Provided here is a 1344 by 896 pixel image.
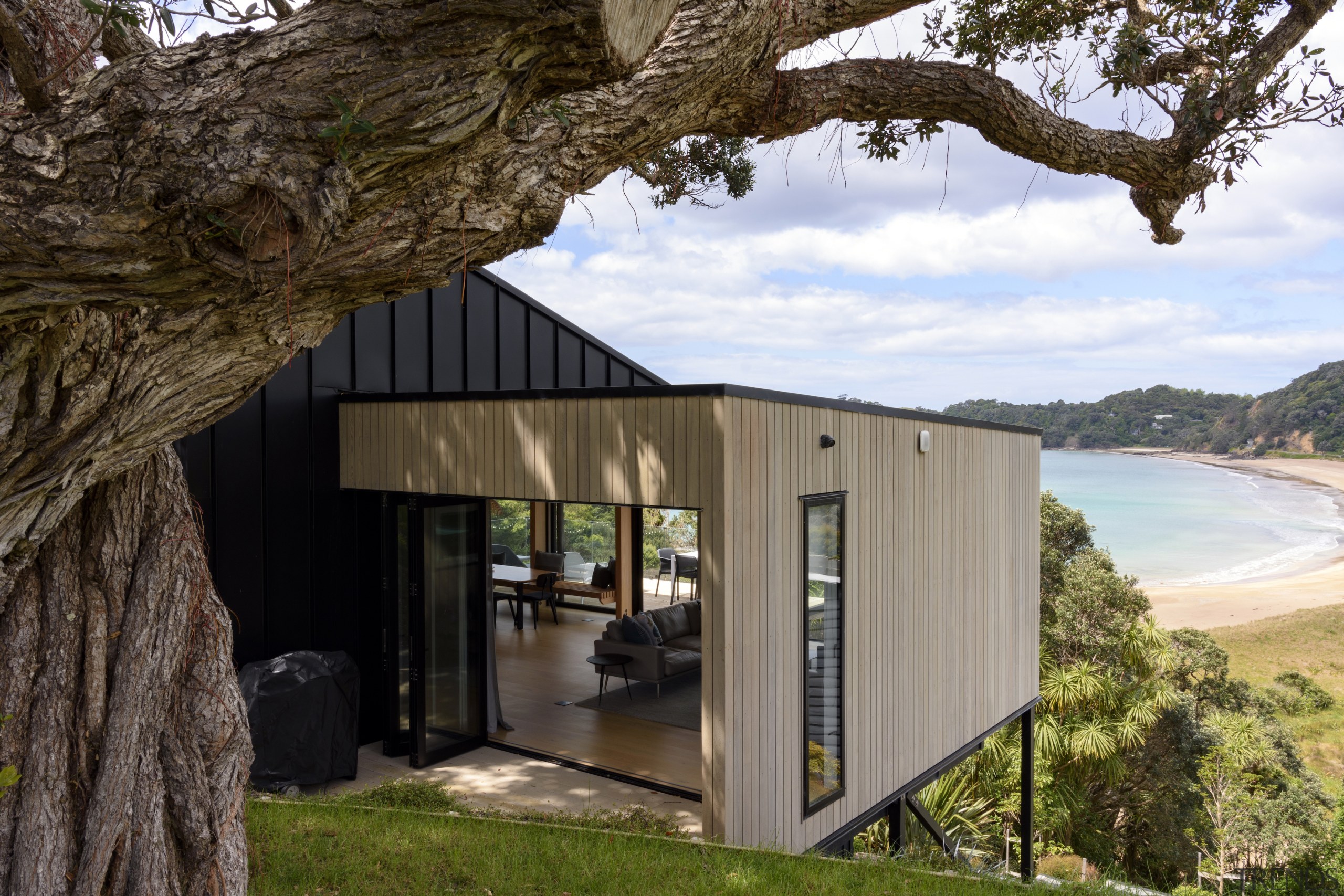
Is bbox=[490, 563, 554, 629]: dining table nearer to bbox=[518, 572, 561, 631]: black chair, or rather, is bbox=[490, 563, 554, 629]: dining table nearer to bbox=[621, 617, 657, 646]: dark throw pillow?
bbox=[518, 572, 561, 631]: black chair

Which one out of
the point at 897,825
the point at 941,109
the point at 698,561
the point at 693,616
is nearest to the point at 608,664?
the point at 693,616

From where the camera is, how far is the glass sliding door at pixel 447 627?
661cm

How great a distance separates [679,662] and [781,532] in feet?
12.2

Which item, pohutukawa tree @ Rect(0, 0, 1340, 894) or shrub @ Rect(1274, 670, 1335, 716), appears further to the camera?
shrub @ Rect(1274, 670, 1335, 716)

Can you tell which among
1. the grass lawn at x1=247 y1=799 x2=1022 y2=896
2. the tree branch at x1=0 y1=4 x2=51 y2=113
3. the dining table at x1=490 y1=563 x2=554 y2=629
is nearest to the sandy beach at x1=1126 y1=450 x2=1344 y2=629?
the dining table at x1=490 y1=563 x2=554 y2=629

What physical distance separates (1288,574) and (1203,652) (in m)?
33.4

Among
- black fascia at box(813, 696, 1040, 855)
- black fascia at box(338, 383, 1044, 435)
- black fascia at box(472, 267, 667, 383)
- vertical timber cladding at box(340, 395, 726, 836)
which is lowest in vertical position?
black fascia at box(813, 696, 1040, 855)

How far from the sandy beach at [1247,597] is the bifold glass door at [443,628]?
33076 millimetres

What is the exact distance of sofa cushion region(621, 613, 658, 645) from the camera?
8.52 meters

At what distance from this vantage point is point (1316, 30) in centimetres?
513

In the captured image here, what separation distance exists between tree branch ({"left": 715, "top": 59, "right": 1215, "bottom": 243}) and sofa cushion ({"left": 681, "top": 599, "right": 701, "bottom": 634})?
6376mm

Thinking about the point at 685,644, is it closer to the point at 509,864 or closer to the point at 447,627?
the point at 447,627

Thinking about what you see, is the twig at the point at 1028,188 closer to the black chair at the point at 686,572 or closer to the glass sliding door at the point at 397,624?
the glass sliding door at the point at 397,624

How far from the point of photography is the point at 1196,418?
62.6 metres
